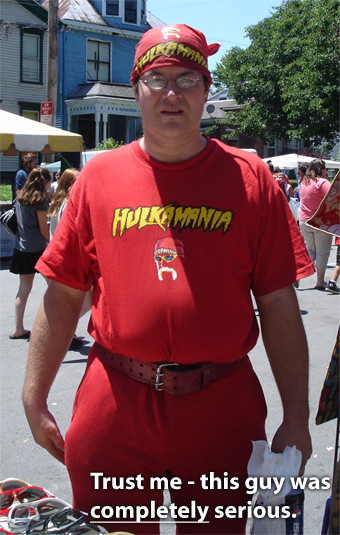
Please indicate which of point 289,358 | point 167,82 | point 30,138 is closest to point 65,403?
point 289,358

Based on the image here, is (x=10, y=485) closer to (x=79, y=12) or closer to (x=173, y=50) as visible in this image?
(x=173, y=50)

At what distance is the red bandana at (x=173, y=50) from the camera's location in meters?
1.88

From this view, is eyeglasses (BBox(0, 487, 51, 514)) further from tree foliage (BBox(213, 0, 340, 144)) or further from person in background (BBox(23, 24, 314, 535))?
tree foliage (BBox(213, 0, 340, 144))

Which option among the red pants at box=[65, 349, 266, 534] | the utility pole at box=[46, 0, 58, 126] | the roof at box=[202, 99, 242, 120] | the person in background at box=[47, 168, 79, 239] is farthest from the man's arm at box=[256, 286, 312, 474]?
the roof at box=[202, 99, 242, 120]

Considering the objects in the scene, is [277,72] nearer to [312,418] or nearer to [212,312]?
[312,418]

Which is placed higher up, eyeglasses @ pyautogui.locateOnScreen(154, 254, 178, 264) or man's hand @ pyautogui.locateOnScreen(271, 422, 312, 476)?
eyeglasses @ pyautogui.locateOnScreen(154, 254, 178, 264)

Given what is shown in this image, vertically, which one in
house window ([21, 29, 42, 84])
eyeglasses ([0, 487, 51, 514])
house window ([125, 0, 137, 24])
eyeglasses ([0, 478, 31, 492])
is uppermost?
house window ([125, 0, 137, 24])

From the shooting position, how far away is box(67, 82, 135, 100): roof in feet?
89.8

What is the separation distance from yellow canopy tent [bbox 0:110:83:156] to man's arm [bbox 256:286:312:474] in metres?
9.44

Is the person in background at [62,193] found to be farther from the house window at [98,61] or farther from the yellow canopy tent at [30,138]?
the house window at [98,61]

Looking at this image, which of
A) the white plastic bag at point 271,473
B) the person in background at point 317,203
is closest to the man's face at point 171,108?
the white plastic bag at point 271,473

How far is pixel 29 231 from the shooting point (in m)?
6.73

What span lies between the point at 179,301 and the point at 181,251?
0.51ft

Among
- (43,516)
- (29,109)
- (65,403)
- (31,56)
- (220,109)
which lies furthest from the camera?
(220,109)
